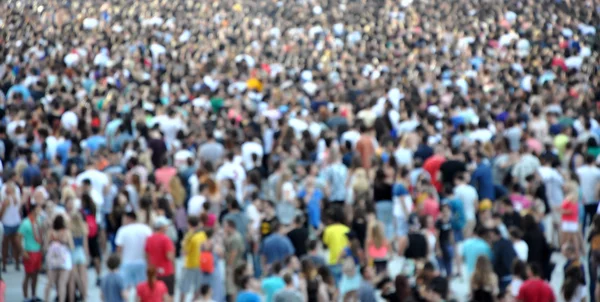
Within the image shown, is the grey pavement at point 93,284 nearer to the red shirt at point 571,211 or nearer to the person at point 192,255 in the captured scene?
the red shirt at point 571,211

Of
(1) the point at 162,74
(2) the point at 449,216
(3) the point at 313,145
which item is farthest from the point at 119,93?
(2) the point at 449,216

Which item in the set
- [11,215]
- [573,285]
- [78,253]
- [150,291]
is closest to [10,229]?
[11,215]

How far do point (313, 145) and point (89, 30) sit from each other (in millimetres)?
16996

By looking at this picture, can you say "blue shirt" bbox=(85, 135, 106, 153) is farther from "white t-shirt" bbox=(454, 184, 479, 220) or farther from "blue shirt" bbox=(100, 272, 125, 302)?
"blue shirt" bbox=(100, 272, 125, 302)

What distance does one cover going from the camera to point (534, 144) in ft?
70.9

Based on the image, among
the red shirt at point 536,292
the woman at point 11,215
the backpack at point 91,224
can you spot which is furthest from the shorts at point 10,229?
the red shirt at point 536,292

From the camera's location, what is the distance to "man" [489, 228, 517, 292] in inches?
632

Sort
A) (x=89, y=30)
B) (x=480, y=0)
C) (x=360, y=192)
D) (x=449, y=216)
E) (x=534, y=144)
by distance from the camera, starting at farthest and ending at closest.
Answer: (x=480, y=0), (x=89, y=30), (x=534, y=144), (x=360, y=192), (x=449, y=216)

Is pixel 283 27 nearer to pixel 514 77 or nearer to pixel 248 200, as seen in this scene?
pixel 514 77

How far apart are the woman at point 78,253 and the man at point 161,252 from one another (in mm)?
1155

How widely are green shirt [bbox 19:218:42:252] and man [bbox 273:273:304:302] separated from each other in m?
4.55

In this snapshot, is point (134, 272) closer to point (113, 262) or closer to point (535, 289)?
point (113, 262)

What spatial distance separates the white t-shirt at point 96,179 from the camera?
19.3 meters

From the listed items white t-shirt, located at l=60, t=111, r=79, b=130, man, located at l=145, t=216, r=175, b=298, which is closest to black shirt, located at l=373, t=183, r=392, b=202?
man, located at l=145, t=216, r=175, b=298
